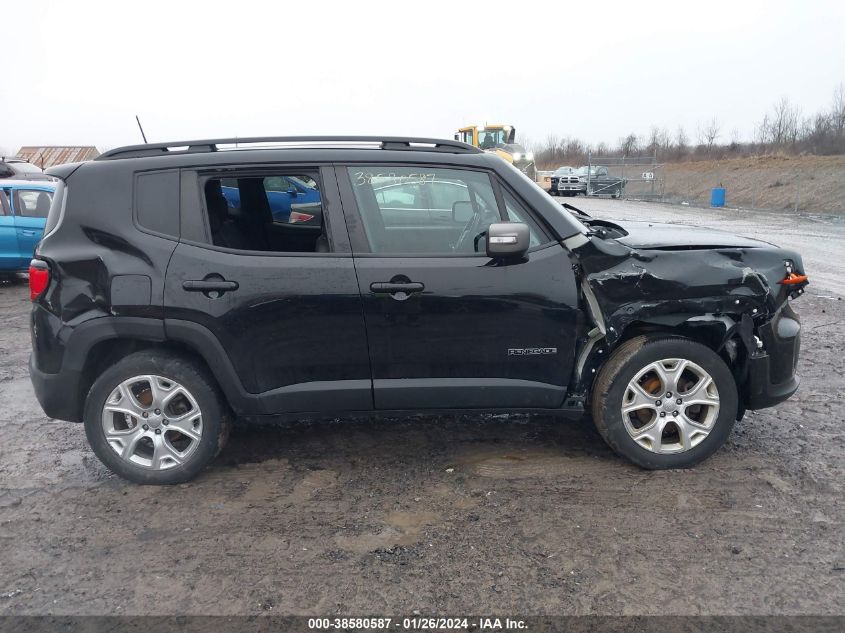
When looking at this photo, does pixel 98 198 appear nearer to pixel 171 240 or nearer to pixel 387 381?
pixel 171 240

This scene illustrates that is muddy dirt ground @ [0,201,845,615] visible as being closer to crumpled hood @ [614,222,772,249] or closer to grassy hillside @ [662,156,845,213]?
crumpled hood @ [614,222,772,249]

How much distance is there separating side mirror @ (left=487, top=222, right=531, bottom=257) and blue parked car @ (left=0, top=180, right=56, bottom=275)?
8.62 meters

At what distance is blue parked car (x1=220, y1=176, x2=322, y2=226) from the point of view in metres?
3.84

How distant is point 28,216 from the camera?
984 cm

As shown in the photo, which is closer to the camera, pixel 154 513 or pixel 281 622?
pixel 281 622

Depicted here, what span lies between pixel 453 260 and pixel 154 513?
2.11m

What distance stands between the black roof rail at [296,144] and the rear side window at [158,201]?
184 millimetres

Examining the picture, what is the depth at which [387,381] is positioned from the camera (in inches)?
144

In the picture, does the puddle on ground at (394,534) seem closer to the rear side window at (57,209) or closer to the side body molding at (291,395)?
the side body molding at (291,395)

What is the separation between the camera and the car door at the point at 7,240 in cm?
970

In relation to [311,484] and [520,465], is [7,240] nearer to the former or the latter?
[311,484]

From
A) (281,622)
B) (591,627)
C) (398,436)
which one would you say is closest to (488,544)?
(591,627)

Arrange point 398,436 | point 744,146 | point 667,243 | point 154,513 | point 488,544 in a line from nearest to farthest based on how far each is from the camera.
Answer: point 488,544, point 154,513, point 667,243, point 398,436, point 744,146

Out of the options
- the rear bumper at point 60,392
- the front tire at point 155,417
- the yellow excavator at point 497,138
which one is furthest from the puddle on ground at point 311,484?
the yellow excavator at point 497,138
